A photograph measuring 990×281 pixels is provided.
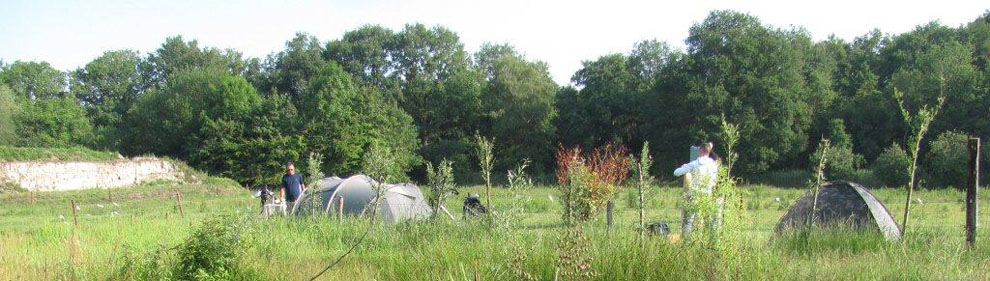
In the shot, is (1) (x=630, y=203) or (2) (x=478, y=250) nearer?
(2) (x=478, y=250)

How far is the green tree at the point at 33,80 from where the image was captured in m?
75.5

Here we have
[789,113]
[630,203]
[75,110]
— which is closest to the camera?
[630,203]

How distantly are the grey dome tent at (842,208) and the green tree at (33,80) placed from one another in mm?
81778

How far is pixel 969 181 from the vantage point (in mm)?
7547

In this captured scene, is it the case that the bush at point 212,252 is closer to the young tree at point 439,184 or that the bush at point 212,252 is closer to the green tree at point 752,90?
the young tree at point 439,184

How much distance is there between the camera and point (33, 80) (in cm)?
7669

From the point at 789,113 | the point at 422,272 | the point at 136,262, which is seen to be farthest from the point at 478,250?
the point at 789,113

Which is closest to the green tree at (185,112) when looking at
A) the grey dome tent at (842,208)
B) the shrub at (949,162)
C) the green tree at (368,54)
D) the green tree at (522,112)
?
the green tree at (368,54)

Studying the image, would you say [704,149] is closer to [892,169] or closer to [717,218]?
[717,218]

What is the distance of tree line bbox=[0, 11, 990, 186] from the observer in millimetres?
41938

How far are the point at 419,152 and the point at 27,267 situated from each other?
49518mm

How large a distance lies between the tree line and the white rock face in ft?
20.6

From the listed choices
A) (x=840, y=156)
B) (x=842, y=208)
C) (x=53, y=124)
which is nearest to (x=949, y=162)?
(x=840, y=156)

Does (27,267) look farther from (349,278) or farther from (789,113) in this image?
(789,113)
